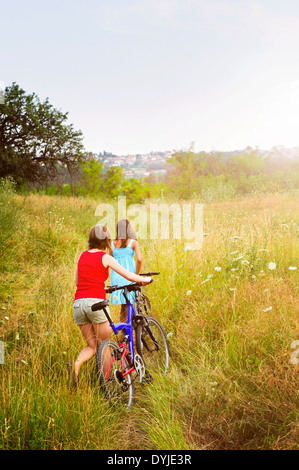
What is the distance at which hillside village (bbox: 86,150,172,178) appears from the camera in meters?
32.8

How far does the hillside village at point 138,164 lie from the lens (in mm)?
32759

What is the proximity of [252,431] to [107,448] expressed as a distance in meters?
1.08

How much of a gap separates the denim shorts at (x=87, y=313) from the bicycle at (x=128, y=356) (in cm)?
16

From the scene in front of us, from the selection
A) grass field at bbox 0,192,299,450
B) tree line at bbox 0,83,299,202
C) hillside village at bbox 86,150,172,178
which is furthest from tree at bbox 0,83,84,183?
grass field at bbox 0,192,299,450

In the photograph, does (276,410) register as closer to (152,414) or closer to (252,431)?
(252,431)

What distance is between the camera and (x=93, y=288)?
356 centimetres

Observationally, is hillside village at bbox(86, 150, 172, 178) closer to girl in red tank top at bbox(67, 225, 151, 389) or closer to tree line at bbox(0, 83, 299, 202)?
tree line at bbox(0, 83, 299, 202)

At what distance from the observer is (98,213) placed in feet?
46.1

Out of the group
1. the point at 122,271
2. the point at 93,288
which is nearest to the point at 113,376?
the point at 93,288

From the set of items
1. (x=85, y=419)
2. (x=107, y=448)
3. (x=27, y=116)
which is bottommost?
(x=107, y=448)

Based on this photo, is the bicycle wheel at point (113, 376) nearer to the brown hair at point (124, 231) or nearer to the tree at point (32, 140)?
the brown hair at point (124, 231)

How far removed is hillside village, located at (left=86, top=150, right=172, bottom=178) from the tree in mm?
5287

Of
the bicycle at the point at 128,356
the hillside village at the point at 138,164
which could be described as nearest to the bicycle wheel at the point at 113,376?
the bicycle at the point at 128,356

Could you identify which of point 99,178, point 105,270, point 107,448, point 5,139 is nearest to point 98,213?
point 5,139
